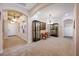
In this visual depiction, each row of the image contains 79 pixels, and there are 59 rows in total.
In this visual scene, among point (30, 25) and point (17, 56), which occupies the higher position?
point (30, 25)

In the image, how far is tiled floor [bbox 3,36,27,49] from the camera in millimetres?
2737

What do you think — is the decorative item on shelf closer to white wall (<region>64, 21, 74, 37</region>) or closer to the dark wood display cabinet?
the dark wood display cabinet

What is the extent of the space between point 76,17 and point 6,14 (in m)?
1.45

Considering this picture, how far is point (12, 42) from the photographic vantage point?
2.86 meters

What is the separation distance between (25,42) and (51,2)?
1.04 metres

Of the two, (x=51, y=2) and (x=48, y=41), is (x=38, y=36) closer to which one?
(x=48, y=41)

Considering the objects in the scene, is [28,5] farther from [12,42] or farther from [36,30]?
[12,42]

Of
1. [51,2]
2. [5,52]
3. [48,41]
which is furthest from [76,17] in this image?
[5,52]

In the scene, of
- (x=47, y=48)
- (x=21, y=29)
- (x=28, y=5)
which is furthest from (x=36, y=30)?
(x=28, y=5)

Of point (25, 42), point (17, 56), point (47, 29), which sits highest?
point (47, 29)

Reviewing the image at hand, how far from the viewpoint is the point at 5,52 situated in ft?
9.06

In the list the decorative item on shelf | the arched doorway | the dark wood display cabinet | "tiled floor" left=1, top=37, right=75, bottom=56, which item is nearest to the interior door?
the arched doorway

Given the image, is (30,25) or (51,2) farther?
(30,25)

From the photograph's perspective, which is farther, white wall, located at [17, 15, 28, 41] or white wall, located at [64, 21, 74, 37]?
white wall, located at [17, 15, 28, 41]
